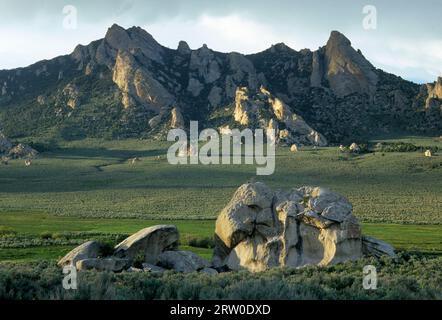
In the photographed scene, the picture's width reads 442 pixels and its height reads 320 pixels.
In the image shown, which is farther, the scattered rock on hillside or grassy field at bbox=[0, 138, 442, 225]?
the scattered rock on hillside

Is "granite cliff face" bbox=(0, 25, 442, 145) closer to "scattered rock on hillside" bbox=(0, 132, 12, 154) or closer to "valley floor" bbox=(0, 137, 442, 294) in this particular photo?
"scattered rock on hillside" bbox=(0, 132, 12, 154)

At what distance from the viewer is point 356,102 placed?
545ft

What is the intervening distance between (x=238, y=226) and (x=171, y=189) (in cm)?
5792

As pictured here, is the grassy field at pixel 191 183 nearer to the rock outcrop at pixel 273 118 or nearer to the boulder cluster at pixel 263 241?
the rock outcrop at pixel 273 118

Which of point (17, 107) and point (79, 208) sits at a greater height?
point (17, 107)

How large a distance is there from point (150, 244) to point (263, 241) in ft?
18.0

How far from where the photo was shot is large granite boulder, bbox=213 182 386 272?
2338 cm

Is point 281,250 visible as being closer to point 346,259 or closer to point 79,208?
point 346,259

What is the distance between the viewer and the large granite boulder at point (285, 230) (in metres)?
23.4

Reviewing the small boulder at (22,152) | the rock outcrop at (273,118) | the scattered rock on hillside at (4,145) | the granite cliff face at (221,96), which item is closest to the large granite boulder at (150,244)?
the small boulder at (22,152)

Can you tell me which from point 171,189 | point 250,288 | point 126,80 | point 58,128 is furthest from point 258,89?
point 250,288

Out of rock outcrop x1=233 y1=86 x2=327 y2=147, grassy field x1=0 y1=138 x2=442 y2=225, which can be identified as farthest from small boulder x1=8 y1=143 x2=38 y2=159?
rock outcrop x1=233 y1=86 x2=327 y2=147

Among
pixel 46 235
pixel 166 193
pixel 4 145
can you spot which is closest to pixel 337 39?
pixel 4 145

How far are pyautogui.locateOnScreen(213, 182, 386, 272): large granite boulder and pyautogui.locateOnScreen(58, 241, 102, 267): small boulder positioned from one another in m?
5.78
